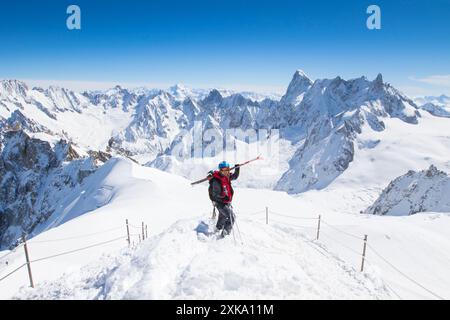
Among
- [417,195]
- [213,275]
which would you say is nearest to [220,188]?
[213,275]

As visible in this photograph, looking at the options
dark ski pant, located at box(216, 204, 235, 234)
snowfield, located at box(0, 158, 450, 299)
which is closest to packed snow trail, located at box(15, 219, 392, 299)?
snowfield, located at box(0, 158, 450, 299)

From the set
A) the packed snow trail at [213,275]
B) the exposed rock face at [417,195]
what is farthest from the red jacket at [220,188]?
the exposed rock face at [417,195]

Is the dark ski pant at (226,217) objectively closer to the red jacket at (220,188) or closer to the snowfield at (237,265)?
the red jacket at (220,188)

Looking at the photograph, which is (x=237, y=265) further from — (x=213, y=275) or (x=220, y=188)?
(x=220, y=188)
